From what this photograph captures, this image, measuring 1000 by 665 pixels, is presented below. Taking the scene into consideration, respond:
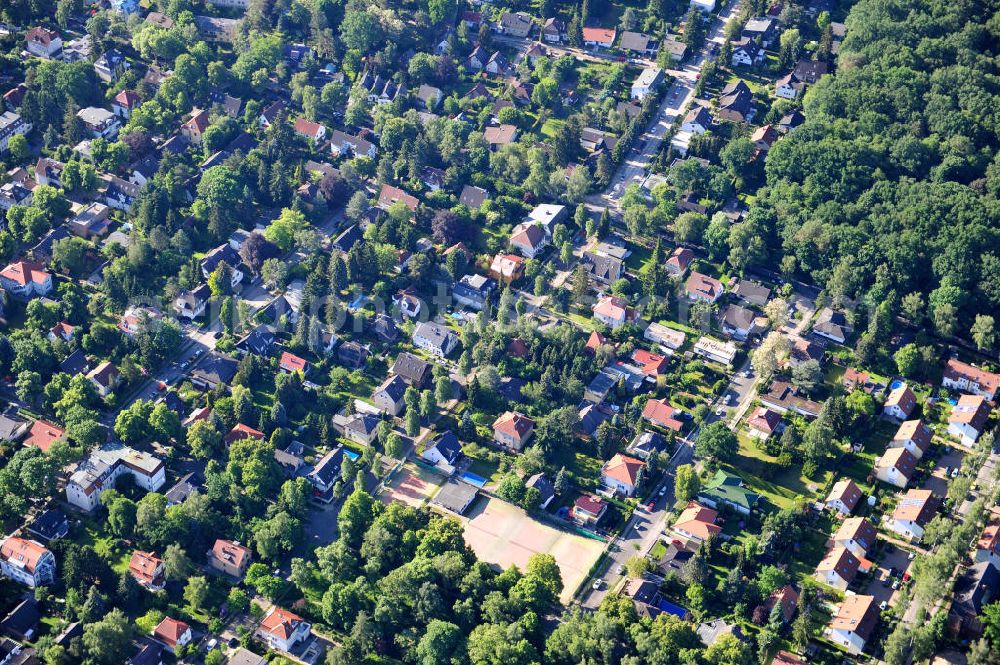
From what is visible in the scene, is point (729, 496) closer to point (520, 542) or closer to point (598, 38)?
point (520, 542)

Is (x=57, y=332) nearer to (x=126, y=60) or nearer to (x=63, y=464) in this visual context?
(x=63, y=464)

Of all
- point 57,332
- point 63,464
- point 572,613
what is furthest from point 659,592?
point 57,332

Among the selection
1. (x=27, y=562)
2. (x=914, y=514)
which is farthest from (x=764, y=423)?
(x=27, y=562)

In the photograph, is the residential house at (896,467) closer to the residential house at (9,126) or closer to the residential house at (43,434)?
the residential house at (43,434)

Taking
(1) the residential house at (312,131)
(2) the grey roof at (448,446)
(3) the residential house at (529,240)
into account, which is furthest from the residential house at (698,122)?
(2) the grey roof at (448,446)

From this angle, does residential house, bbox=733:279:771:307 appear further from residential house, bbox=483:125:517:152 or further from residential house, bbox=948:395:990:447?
residential house, bbox=483:125:517:152
